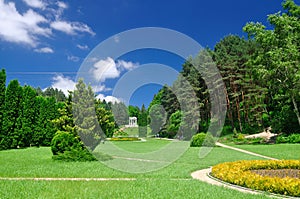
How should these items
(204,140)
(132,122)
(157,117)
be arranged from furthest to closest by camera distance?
(132,122) < (157,117) < (204,140)

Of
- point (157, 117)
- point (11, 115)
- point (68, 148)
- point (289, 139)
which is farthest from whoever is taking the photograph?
point (157, 117)

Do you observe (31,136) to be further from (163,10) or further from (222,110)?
(222,110)

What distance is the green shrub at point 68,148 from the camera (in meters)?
12.4

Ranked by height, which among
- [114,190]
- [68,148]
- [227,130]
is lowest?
[114,190]

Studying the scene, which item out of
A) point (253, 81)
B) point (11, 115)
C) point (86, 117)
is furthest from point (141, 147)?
point (253, 81)

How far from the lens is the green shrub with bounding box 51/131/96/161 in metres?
12.4

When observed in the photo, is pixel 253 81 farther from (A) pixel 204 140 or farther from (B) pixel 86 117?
(B) pixel 86 117

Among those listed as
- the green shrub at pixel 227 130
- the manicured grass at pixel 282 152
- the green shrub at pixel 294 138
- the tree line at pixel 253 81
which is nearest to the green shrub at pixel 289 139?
the green shrub at pixel 294 138

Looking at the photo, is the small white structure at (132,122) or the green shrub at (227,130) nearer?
the green shrub at (227,130)

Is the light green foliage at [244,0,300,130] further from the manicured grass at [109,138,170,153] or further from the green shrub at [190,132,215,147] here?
the manicured grass at [109,138,170,153]

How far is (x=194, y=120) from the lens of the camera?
3319 centimetres

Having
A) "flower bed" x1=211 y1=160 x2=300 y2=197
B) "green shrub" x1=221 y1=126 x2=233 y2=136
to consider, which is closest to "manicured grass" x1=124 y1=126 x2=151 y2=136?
"green shrub" x1=221 y1=126 x2=233 y2=136

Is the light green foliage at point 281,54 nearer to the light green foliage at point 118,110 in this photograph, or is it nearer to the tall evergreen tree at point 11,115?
the light green foliage at point 118,110

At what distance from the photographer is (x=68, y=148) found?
12.9m
